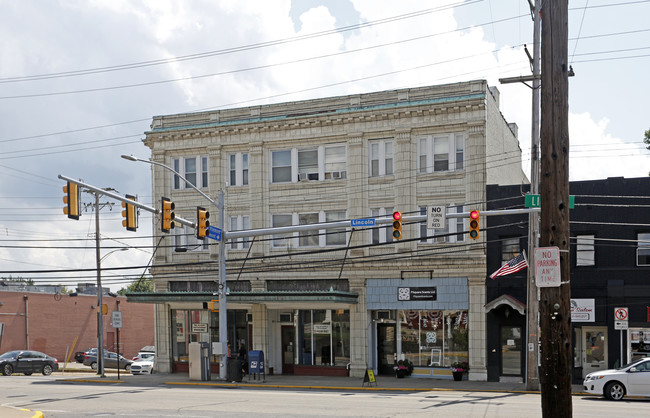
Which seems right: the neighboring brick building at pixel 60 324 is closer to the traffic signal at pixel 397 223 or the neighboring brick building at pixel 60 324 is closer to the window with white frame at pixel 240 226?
the window with white frame at pixel 240 226

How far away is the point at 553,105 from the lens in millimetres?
9180

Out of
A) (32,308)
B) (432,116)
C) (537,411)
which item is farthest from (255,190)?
(32,308)

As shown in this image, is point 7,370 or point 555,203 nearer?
point 555,203

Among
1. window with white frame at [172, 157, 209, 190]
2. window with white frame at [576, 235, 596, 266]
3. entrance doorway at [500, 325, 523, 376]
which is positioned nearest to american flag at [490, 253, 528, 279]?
window with white frame at [576, 235, 596, 266]

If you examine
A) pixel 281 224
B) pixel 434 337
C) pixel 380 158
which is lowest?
pixel 434 337

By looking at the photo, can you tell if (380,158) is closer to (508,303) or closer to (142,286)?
(508,303)

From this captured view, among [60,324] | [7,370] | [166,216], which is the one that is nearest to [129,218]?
[166,216]

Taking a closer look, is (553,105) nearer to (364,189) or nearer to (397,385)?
(397,385)

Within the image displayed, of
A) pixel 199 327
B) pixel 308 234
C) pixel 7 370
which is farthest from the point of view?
pixel 7 370

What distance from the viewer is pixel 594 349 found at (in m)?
29.7

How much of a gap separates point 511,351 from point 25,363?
26.1m

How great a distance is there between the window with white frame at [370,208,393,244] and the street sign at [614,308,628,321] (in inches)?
386

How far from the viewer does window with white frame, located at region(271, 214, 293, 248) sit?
35.2m

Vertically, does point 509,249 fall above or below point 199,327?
above
